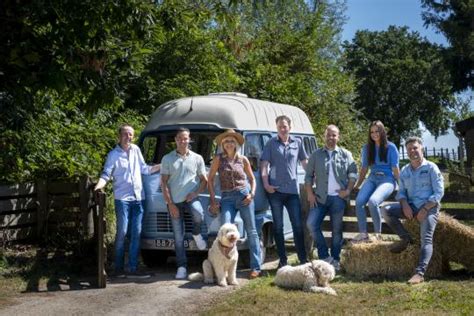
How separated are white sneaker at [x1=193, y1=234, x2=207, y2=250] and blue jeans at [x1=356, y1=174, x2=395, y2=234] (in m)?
2.22

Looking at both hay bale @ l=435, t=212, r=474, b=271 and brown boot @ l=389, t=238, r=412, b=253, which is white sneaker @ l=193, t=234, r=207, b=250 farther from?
hay bale @ l=435, t=212, r=474, b=271

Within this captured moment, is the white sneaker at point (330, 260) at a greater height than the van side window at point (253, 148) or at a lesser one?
lesser

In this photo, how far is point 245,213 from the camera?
9203 mm

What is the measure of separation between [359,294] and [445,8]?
26.8 metres

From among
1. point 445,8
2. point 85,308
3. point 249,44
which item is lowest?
point 85,308

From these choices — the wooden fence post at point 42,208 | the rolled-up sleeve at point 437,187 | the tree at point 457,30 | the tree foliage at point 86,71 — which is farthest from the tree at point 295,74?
the rolled-up sleeve at point 437,187

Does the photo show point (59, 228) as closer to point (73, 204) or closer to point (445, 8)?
point (73, 204)

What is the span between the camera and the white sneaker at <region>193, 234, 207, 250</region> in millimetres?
9391

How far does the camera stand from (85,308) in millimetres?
7762

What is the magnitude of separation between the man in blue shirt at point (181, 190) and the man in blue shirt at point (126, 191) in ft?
1.66

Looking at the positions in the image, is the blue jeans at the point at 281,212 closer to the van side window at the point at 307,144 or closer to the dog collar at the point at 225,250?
the dog collar at the point at 225,250

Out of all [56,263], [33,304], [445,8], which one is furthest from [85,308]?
[445,8]

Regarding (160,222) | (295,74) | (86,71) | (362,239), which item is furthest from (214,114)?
(295,74)

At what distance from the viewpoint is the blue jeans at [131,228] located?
9.50 metres
